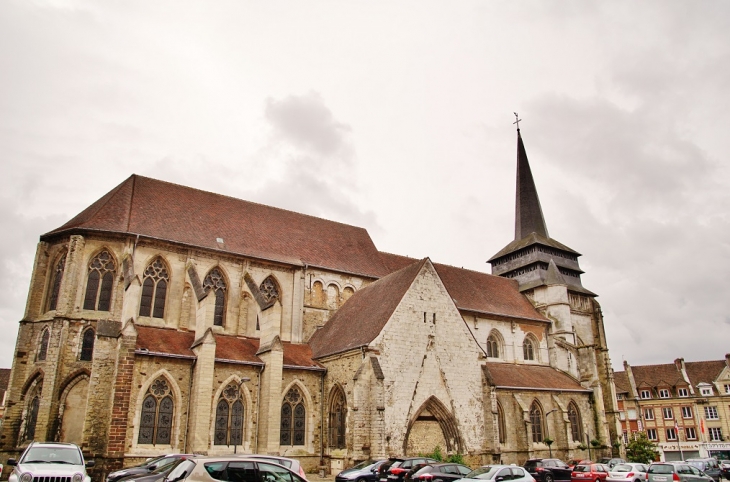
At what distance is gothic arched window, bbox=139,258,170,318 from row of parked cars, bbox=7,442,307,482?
39.0 feet

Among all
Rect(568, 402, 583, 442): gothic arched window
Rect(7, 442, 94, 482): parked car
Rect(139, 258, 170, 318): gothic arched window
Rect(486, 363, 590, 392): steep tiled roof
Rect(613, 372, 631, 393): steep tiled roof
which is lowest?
Rect(7, 442, 94, 482): parked car

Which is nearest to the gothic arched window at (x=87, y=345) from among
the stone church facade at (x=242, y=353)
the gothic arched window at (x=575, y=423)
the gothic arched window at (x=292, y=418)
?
the stone church facade at (x=242, y=353)

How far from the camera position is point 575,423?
110ft

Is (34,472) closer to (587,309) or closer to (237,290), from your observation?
(237,290)

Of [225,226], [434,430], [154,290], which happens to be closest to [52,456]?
[154,290]

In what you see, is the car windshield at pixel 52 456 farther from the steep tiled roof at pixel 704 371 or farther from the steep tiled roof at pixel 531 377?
the steep tiled roof at pixel 704 371

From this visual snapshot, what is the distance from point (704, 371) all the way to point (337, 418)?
49176 millimetres

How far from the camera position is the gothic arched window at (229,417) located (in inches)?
902

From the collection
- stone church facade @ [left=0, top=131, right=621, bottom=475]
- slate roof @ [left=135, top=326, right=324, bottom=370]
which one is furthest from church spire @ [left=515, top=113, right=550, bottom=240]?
slate roof @ [left=135, top=326, right=324, bottom=370]

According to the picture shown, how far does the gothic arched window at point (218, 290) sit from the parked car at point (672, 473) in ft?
61.7

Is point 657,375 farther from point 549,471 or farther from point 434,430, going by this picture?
point 434,430

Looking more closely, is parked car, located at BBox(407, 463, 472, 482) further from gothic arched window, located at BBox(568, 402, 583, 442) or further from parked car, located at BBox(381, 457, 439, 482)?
gothic arched window, located at BBox(568, 402, 583, 442)

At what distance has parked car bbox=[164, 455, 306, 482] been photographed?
376 inches

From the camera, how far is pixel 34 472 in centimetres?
1173
